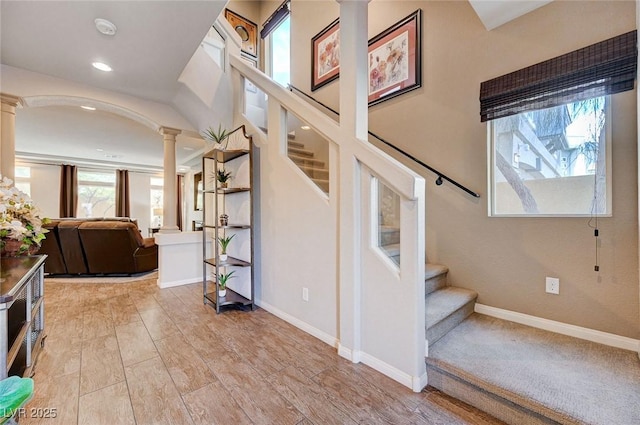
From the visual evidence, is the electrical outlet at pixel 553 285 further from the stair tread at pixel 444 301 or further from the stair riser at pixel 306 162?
the stair riser at pixel 306 162

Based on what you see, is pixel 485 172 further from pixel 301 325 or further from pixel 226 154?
pixel 226 154

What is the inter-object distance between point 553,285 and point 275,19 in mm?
5867

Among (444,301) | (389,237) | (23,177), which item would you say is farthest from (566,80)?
(23,177)

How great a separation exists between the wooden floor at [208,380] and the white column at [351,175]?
0.29 metres

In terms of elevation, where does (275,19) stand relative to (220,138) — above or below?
above

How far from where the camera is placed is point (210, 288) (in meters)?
3.73

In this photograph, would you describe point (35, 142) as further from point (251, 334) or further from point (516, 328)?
point (516, 328)

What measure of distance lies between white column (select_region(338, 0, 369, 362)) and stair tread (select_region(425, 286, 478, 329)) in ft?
1.77

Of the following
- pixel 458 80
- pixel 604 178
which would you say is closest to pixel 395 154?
pixel 458 80

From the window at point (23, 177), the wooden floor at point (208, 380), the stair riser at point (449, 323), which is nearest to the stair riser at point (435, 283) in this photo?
the stair riser at point (449, 323)

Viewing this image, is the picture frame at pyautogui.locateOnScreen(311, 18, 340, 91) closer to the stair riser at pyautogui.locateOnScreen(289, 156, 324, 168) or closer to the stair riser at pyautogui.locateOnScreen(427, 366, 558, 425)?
the stair riser at pyautogui.locateOnScreen(289, 156, 324, 168)

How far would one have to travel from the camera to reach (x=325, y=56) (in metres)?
4.17

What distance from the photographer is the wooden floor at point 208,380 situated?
1463 mm

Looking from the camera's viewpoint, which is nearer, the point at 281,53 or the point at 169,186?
the point at 169,186
